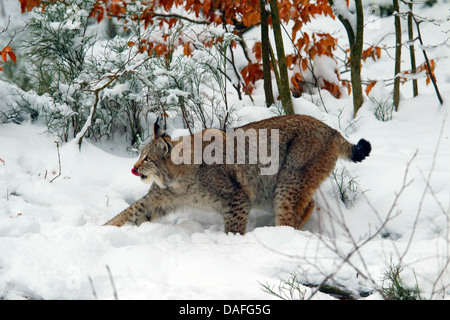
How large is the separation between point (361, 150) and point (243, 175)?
3.24ft

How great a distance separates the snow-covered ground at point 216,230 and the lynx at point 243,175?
0.58 ft

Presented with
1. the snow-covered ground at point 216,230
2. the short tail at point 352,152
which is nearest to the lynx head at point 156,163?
the snow-covered ground at point 216,230

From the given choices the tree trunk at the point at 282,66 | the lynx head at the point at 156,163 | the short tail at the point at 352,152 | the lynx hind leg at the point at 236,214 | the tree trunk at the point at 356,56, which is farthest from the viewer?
the tree trunk at the point at 356,56

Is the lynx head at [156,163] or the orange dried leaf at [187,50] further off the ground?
the orange dried leaf at [187,50]

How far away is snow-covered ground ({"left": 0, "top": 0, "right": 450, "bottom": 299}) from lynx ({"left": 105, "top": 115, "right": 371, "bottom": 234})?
176mm

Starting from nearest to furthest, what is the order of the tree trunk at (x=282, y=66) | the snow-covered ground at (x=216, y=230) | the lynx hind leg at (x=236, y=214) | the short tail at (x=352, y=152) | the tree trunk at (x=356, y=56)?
the snow-covered ground at (x=216, y=230) → the lynx hind leg at (x=236, y=214) → the short tail at (x=352, y=152) → the tree trunk at (x=282, y=66) → the tree trunk at (x=356, y=56)

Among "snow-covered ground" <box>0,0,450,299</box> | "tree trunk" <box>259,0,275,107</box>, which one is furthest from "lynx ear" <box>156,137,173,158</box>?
"tree trunk" <box>259,0,275,107</box>

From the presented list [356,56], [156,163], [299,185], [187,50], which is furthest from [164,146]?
[356,56]

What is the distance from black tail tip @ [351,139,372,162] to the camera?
4.23 metres

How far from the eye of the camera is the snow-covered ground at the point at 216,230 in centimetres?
284

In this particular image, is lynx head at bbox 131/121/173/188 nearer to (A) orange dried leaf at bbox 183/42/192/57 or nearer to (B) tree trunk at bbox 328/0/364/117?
(A) orange dried leaf at bbox 183/42/192/57

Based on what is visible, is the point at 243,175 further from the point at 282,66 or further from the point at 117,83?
the point at 117,83

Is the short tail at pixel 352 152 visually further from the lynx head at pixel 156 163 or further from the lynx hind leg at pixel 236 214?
the lynx head at pixel 156 163
